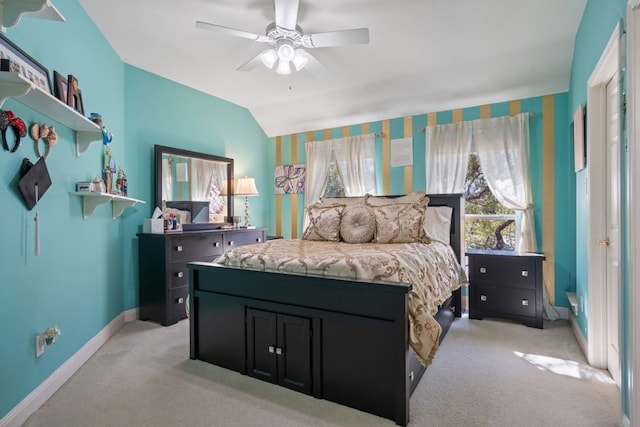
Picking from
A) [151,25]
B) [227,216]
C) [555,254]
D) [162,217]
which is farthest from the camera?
[227,216]

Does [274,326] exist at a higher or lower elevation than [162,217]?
lower

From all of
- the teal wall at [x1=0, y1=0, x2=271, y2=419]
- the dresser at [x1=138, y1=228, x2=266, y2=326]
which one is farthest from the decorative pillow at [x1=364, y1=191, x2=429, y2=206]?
the teal wall at [x1=0, y1=0, x2=271, y2=419]

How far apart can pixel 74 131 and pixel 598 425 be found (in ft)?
12.1

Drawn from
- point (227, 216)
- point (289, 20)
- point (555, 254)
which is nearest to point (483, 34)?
point (289, 20)

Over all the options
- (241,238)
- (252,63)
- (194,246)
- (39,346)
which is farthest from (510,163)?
(39,346)

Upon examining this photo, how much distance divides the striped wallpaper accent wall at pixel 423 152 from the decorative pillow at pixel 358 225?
117 centimetres

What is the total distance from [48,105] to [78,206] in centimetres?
88

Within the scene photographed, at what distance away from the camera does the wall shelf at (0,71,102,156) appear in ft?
4.65

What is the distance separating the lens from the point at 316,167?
4746mm

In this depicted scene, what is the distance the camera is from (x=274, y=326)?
2.03 metres

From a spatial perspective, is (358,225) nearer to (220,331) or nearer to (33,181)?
(220,331)

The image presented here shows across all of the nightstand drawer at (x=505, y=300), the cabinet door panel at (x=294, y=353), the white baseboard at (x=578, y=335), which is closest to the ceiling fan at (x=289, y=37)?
the cabinet door panel at (x=294, y=353)

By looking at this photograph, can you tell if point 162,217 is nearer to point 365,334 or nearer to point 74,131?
point 74,131

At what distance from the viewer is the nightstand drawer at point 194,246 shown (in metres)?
3.27
